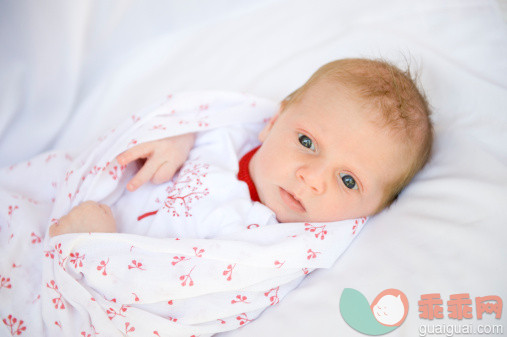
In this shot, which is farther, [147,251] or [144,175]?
[144,175]

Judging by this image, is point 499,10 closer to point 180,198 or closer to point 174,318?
point 180,198

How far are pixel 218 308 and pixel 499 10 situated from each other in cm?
130

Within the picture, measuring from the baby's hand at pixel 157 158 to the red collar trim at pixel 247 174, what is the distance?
0.20 metres

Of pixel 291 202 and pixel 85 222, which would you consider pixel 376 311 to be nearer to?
pixel 291 202

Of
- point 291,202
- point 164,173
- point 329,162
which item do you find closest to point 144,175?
point 164,173

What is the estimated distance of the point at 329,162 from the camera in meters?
1.21

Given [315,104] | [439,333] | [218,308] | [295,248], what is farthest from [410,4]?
[218,308]

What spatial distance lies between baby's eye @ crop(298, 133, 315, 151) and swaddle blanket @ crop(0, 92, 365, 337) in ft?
0.72

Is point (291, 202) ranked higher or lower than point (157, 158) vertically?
lower

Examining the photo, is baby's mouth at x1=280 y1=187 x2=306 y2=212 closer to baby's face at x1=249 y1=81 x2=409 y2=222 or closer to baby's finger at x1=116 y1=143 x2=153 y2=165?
baby's face at x1=249 y1=81 x2=409 y2=222

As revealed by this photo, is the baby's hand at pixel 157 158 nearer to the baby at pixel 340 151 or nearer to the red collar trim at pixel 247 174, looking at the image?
the baby at pixel 340 151

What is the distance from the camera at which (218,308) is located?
1.13 metres

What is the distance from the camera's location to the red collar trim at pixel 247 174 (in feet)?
4.50

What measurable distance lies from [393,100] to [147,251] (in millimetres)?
783
